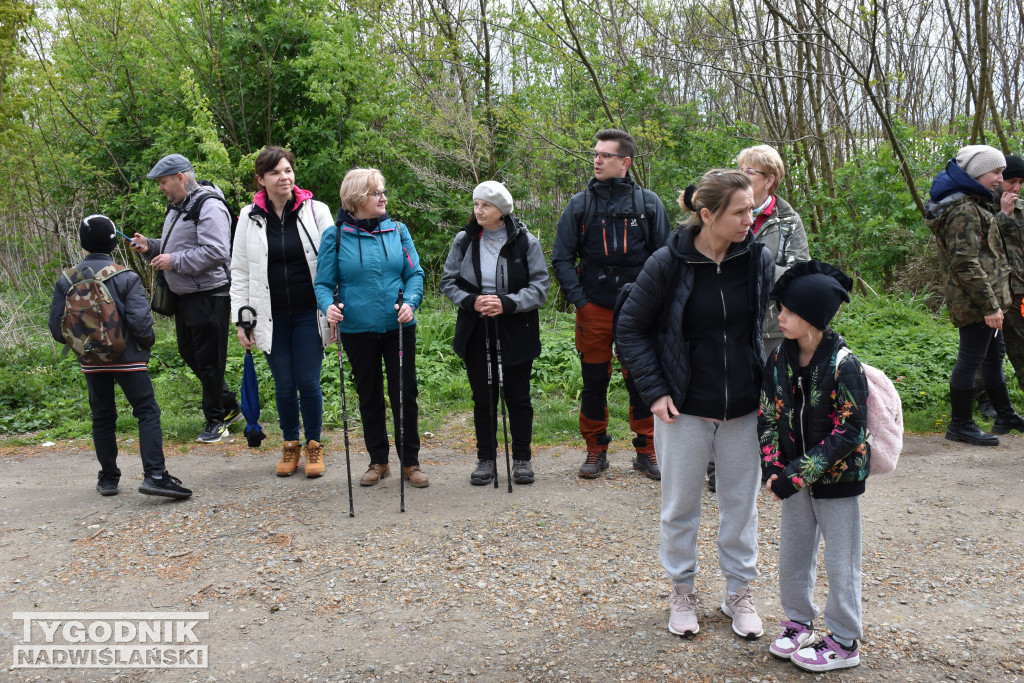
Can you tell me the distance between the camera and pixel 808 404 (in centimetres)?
309

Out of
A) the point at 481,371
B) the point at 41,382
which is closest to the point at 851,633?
the point at 481,371

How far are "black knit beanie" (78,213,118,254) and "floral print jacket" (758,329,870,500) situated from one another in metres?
4.19

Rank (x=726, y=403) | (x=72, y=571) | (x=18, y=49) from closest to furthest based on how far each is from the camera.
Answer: (x=726, y=403) < (x=72, y=571) < (x=18, y=49)

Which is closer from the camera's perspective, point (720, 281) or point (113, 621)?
point (720, 281)

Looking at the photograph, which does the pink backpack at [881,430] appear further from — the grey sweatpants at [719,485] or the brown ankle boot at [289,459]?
the brown ankle boot at [289,459]

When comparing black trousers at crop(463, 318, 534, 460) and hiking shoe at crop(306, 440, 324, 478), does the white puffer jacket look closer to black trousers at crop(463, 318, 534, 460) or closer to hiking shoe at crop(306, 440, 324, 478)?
hiking shoe at crop(306, 440, 324, 478)

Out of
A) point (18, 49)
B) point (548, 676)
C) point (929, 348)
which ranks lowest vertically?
point (548, 676)

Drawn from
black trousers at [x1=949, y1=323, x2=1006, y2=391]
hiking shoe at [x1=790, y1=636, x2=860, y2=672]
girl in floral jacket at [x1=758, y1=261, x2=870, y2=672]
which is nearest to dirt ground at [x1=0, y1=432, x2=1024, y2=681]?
hiking shoe at [x1=790, y1=636, x2=860, y2=672]

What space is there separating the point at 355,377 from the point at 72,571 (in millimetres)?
1978

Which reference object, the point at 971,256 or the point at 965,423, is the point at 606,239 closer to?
the point at 971,256

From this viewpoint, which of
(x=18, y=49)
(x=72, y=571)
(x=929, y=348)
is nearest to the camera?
(x=72, y=571)

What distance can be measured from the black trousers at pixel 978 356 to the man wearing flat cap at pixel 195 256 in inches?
223

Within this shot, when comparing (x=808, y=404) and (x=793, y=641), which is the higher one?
(x=808, y=404)

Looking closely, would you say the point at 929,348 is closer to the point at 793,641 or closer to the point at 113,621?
the point at 793,641
